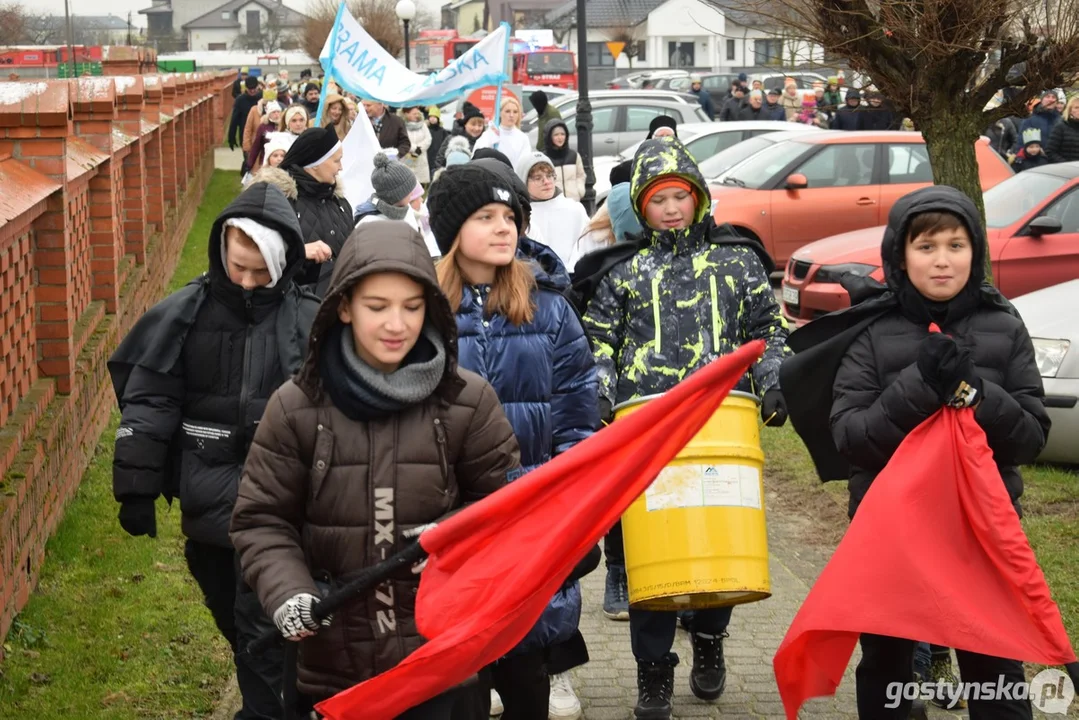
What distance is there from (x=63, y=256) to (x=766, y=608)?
396cm

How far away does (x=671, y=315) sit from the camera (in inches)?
211

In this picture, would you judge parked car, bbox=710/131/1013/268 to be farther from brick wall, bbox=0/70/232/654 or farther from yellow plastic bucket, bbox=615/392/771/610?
yellow plastic bucket, bbox=615/392/771/610

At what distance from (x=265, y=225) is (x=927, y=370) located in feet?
6.83

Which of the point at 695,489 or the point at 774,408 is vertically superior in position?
the point at 774,408

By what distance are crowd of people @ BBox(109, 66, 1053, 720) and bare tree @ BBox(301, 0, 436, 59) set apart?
2636 inches

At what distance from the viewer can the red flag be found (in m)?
3.46

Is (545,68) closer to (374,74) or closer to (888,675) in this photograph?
(374,74)

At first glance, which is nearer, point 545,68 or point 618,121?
point 618,121

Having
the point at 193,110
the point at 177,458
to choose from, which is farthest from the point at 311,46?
the point at 177,458

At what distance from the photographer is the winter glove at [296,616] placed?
340 centimetres

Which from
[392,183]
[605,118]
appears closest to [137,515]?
[392,183]

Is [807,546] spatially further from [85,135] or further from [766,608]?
[85,135]

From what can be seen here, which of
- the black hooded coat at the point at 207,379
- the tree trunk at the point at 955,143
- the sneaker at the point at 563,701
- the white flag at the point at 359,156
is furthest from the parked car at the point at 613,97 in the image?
the black hooded coat at the point at 207,379

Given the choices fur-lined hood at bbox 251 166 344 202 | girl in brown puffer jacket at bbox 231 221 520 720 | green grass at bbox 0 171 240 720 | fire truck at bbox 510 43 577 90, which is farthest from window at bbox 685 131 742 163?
fire truck at bbox 510 43 577 90
